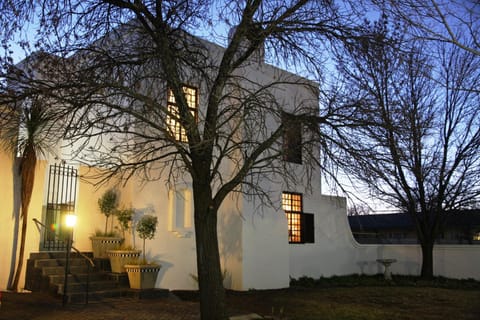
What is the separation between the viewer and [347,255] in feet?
56.0

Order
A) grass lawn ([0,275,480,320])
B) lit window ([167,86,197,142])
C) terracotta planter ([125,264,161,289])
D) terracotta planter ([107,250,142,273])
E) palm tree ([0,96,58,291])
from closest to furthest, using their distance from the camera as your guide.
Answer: lit window ([167,86,197,142])
grass lawn ([0,275,480,320])
palm tree ([0,96,58,291])
terracotta planter ([125,264,161,289])
terracotta planter ([107,250,142,273])

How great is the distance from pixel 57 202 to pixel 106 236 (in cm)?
170

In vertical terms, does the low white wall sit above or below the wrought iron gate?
below

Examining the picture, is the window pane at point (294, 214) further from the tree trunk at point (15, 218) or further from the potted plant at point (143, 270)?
the tree trunk at point (15, 218)

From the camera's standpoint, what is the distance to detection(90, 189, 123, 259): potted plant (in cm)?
1119

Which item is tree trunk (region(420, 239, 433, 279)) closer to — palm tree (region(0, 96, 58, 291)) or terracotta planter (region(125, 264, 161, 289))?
terracotta planter (region(125, 264, 161, 289))

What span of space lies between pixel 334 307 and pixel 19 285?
6.76 metres

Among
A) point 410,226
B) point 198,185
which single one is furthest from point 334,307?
point 410,226

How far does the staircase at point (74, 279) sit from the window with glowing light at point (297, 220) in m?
6.30

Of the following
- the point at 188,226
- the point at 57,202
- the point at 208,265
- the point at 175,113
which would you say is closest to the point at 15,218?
the point at 57,202

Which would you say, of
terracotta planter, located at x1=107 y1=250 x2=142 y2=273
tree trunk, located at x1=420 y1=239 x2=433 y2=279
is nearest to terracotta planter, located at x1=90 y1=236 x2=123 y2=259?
terracotta planter, located at x1=107 y1=250 x2=142 y2=273

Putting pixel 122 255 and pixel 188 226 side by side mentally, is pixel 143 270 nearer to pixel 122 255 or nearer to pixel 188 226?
pixel 122 255

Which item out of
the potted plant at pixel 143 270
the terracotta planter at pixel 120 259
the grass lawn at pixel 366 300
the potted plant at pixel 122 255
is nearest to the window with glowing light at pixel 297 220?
the grass lawn at pixel 366 300

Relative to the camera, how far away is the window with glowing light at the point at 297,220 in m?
15.1
